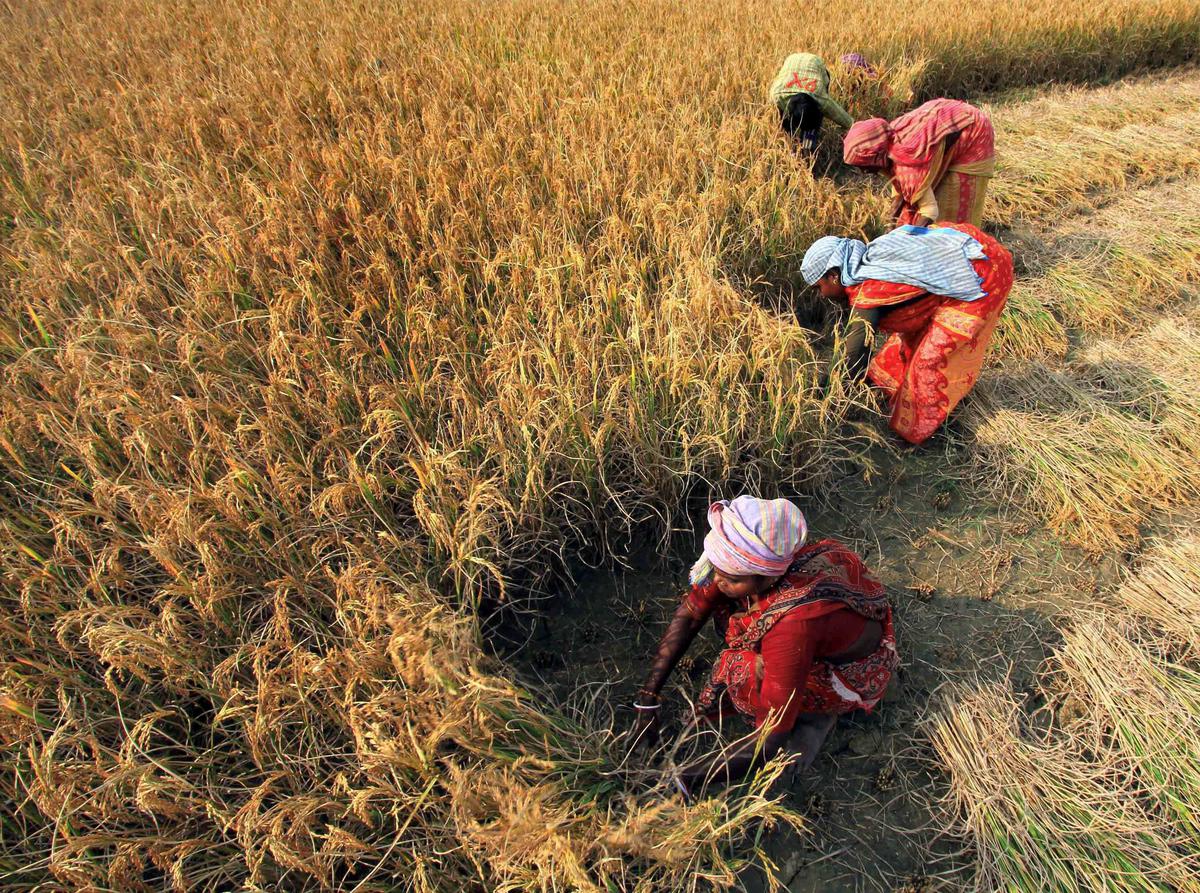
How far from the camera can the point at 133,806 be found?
4.57 feet

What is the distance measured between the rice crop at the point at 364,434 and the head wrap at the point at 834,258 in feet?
0.72

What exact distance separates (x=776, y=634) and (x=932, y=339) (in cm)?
157

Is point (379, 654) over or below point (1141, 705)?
over

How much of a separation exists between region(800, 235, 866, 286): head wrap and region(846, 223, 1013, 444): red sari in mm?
82

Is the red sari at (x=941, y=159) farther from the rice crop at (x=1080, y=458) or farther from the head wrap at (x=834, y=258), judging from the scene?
the rice crop at (x=1080, y=458)

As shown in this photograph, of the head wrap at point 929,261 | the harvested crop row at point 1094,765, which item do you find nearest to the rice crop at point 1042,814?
the harvested crop row at point 1094,765

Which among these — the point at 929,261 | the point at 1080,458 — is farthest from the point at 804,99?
the point at 1080,458

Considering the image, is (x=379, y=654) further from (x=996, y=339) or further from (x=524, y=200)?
(x=996, y=339)

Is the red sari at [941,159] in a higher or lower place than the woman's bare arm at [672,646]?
higher

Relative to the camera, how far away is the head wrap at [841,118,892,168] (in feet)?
9.41

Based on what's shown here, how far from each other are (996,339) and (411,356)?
275 cm

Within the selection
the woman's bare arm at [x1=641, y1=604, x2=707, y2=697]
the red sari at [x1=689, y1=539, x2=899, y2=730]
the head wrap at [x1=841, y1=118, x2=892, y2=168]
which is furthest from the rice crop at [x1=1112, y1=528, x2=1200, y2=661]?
the head wrap at [x1=841, y1=118, x2=892, y2=168]

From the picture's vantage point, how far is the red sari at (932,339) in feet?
7.93

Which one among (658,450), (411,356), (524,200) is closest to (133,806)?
(411,356)
